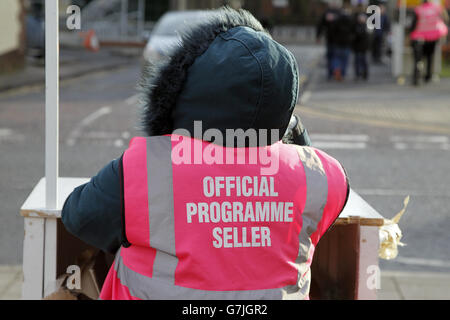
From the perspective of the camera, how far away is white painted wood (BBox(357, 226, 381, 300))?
105 inches

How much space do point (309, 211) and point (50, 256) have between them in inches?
38.8

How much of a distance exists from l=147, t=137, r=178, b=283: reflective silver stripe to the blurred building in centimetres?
1707

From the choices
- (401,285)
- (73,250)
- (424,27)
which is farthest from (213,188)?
(424,27)

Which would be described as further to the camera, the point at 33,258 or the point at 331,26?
the point at 331,26

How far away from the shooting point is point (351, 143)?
9.86m

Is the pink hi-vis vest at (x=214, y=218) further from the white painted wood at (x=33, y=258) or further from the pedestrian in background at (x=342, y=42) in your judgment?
the pedestrian in background at (x=342, y=42)

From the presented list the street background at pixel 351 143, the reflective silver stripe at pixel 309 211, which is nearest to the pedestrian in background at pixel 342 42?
the street background at pixel 351 143

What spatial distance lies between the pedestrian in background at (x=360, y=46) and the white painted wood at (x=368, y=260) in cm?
1544

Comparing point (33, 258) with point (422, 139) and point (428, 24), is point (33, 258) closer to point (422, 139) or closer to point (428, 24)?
point (422, 139)

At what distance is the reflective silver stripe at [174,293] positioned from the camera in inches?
81.1

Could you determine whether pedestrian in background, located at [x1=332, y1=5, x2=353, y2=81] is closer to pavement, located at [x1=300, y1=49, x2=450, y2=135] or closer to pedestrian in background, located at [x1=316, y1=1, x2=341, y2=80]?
pedestrian in background, located at [x1=316, y1=1, x2=341, y2=80]

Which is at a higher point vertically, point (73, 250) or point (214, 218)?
point (214, 218)
